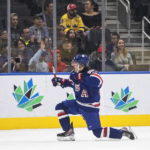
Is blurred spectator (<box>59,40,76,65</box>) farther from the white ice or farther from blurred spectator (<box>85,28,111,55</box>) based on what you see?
the white ice

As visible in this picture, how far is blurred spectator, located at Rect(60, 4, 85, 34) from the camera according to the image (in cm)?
1098

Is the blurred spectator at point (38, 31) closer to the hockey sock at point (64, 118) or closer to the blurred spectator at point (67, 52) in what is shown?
the blurred spectator at point (67, 52)

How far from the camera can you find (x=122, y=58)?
36.7 feet

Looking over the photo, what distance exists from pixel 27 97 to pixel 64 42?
1.08m

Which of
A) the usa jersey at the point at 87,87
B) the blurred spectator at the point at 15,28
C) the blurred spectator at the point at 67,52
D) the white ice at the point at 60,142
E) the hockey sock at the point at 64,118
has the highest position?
the blurred spectator at the point at 15,28

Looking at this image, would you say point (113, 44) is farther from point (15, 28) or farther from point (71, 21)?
Answer: point (15, 28)

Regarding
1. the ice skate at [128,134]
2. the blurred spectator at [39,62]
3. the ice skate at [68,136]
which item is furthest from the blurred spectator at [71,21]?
the ice skate at [128,134]

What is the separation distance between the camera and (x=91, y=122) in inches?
348

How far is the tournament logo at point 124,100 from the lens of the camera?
11.0 meters

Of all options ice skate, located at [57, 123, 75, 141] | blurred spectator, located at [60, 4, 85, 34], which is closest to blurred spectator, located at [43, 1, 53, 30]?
blurred spectator, located at [60, 4, 85, 34]

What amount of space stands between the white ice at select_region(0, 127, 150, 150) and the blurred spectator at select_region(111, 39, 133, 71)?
3.91ft

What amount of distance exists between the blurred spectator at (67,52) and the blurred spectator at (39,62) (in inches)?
10.8

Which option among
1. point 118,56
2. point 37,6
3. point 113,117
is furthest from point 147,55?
point 37,6

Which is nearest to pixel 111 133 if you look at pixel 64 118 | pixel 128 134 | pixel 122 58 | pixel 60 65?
pixel 128 134
